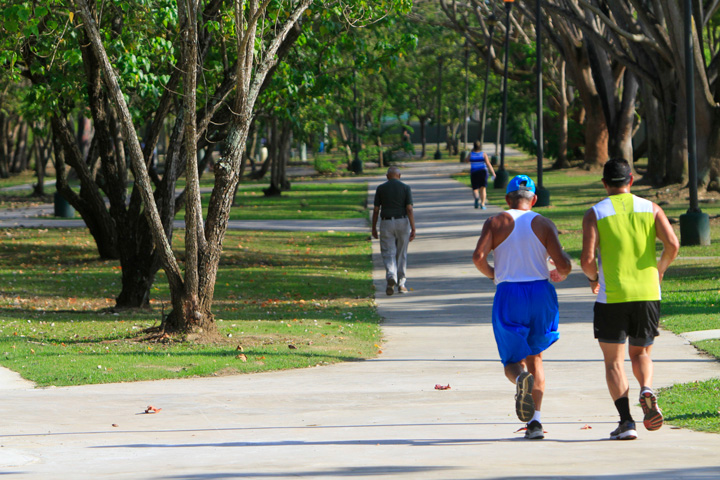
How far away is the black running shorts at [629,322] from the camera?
639 cm

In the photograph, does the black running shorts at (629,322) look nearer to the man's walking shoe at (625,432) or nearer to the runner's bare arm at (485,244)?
the man's walking shoe at (625,432)

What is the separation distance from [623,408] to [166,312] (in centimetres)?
872

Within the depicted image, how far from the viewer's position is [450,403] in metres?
8.04

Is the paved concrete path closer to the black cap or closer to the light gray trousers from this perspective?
the black cap

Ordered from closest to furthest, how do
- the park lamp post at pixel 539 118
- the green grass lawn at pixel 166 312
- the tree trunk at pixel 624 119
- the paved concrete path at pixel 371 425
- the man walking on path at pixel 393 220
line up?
the paved concrete path at pixel 371 425
the green grass lawn at pixel 166 312
the man walking on path at pixel 393 220
the park lamp post at pixel 539 118
the tree trunk at pixel 624 119

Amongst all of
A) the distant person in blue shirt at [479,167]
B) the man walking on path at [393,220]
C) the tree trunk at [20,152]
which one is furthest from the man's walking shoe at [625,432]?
the tree trunk at [20,152]

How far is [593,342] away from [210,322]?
13.8ft

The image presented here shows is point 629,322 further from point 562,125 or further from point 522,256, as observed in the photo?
point 562,125

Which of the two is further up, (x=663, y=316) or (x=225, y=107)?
(x=225, y=107)

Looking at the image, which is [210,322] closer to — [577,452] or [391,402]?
[391,402]

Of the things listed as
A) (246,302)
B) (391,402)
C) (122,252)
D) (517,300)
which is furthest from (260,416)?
(246,302)

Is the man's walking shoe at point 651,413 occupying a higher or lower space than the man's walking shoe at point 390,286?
higher

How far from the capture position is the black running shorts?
6387mm

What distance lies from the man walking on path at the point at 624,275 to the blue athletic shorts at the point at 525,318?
1.05 ft
